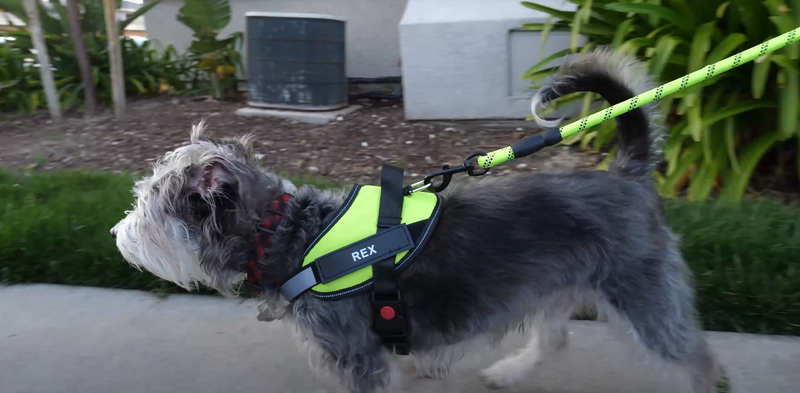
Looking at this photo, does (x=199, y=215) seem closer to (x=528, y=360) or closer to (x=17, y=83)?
(x=528, y=360)

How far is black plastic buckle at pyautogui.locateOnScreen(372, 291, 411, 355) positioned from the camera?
2.77 metres

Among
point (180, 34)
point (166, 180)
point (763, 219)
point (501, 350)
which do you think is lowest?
point (501, 350)

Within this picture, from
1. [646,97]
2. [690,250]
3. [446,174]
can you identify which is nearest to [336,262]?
[446,174]

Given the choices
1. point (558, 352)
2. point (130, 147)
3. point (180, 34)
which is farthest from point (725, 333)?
point (180, 34)

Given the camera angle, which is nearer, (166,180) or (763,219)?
(166,180)

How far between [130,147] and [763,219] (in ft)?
20.6

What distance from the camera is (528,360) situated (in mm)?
3564

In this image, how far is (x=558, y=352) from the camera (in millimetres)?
3562

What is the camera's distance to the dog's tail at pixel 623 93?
3043mm

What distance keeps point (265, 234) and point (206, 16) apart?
276 inches

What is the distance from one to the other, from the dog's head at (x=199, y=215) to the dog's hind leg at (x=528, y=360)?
5.00 ft

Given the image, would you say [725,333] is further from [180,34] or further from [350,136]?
[180,34]

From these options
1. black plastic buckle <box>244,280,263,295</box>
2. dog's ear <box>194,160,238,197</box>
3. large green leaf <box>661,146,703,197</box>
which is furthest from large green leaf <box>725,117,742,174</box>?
dog's ear <box>194,160,238,197</box>

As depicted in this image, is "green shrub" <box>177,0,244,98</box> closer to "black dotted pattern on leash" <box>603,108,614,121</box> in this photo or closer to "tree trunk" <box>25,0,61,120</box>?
"tree trunk" <box>25,0,61,120</box>
